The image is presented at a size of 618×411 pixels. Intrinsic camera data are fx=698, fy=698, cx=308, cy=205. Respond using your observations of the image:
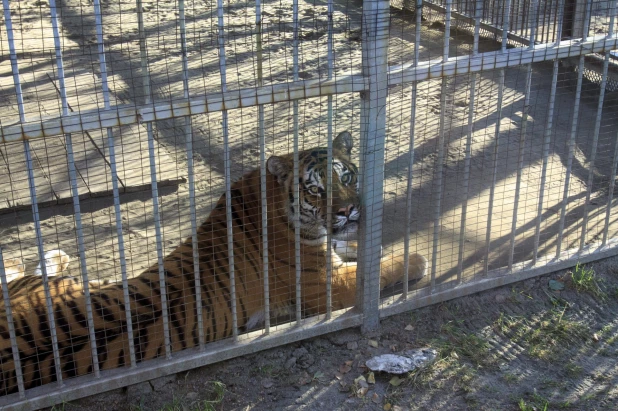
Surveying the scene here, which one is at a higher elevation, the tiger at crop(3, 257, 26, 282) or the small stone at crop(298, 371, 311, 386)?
the tiger at crop(3, 257, 26, 282)

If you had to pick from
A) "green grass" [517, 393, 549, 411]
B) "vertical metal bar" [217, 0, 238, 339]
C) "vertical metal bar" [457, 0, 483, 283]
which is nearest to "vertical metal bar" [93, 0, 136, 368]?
"vertical metal bar" [217, 0, 238, 339]

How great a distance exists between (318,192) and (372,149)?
79cm

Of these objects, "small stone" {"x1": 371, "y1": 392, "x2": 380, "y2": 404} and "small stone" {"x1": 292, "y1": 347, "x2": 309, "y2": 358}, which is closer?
"small stone" {"x1": 371, "y1": 392, "x2": 380, "y2": 404}

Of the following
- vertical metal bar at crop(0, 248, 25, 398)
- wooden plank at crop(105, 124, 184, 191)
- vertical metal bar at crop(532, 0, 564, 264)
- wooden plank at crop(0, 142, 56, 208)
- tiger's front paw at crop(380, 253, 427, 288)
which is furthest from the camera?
wooden plank at crop(105, 124, 184, 191)

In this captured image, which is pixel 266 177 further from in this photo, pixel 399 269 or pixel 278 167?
pixel 399 269

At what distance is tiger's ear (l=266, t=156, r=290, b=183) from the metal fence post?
0.60m

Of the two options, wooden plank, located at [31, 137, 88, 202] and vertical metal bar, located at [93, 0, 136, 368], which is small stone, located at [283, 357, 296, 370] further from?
wooden plank, located at [31, 137, 88, 202]

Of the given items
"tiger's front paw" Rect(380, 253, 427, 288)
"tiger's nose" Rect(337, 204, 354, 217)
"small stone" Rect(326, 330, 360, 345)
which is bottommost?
"small stone" Rect(326, 330, 360, 345)

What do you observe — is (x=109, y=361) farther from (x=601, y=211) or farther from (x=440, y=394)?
(x=601, y=211)

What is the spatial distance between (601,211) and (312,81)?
322 cm

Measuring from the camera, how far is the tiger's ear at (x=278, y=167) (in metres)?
4.31

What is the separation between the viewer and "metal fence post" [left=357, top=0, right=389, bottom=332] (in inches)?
144

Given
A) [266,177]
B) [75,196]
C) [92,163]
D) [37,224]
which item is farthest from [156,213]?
[92,163]

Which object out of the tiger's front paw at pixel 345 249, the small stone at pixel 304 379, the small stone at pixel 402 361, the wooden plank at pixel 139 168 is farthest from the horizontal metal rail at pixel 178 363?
the wooden plank at pixel 139 168
